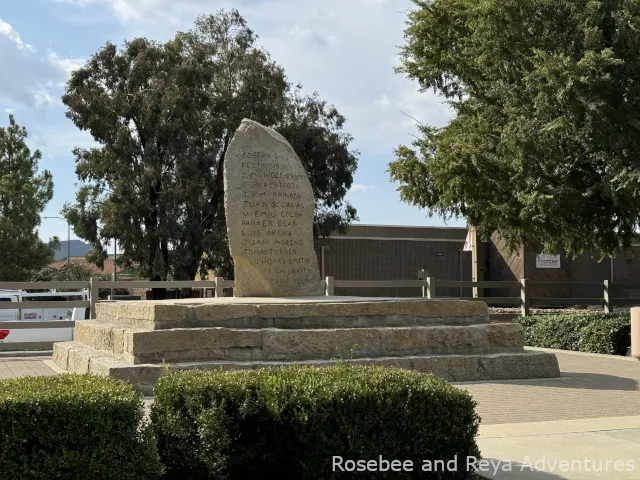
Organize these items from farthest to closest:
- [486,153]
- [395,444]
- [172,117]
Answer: [172,117] < [486,153] < [395,444]

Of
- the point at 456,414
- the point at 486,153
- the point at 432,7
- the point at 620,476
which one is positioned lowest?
the point at 620,476

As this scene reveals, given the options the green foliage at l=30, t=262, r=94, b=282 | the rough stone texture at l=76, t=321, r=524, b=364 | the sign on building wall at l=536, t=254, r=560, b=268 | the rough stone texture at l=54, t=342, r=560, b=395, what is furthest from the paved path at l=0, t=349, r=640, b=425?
the green foliage at l=30, t=262, r=94, b=282

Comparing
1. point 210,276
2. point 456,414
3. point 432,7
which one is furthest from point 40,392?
point 210,276

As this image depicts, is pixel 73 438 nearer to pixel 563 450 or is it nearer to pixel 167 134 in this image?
pixel 563 450

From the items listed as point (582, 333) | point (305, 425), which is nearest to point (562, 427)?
point (305, 425)

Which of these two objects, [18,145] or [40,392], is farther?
[18,145]

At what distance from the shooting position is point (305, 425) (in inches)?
195

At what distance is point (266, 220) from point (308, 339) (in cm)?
311

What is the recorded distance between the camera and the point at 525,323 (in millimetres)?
18062

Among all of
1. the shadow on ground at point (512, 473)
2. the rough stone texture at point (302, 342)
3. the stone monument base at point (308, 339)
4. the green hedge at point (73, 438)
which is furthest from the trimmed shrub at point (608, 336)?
the green hedge at point (73, 438)

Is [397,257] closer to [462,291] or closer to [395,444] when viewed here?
[462,291]

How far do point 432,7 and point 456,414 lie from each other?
1570cm

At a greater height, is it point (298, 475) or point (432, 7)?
point (432, 7)

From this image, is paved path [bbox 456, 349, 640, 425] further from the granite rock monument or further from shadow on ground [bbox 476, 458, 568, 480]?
shadow on ground [bbox 476, 458, 568, 480]
